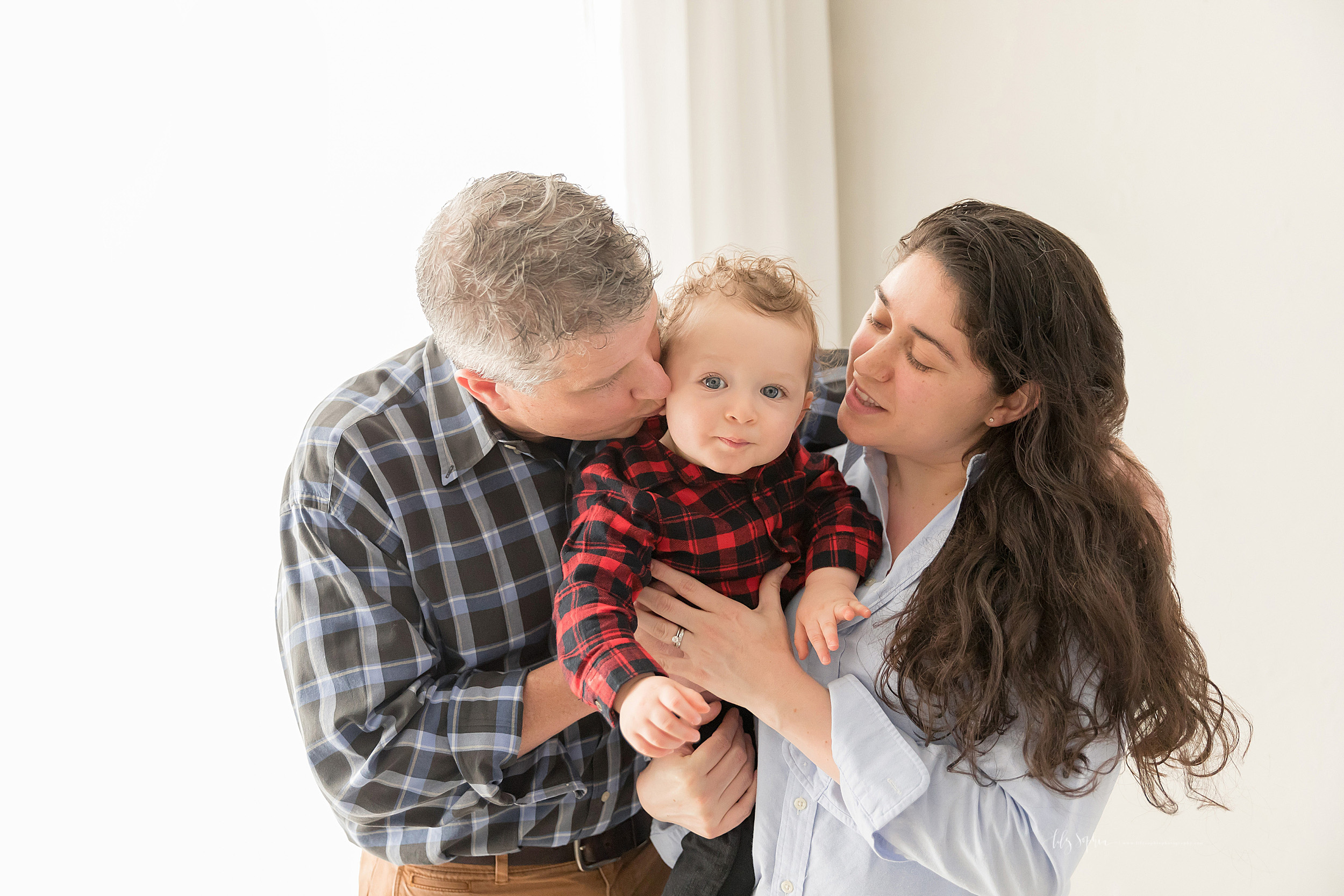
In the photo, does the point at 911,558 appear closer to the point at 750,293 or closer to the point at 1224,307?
the point at 750,293

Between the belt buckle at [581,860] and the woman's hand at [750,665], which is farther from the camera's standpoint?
the belt buckle at [581,860]

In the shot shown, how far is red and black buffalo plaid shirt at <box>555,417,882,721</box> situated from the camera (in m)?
1.19

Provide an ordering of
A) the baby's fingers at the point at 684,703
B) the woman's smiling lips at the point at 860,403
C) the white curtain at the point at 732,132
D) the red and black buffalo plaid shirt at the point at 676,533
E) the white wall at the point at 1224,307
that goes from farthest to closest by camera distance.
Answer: the white curtain at the point at 732,132, the white wall at the point at 1224,307, the woman's smiling lips at the point at 860,403, the red and black buffalo plaid shirt at the point at 676,533, the baby's fingers at the point at 684,703

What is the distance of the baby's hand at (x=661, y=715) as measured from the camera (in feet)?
3.42

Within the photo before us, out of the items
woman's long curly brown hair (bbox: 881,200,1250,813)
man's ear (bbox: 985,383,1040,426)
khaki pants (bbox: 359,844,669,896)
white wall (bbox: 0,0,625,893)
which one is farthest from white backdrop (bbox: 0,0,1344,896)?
man's ear (bbox: 985,383,1040,426)

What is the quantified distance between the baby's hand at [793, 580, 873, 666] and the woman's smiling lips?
29 cm

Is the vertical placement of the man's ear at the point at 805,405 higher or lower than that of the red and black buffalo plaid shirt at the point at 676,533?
higher

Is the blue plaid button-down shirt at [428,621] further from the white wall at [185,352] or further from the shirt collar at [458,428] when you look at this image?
the white wall at [185,352]

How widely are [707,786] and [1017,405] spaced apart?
0.77 metres

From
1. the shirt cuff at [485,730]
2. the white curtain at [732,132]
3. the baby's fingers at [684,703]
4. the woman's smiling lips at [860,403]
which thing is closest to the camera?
the baby's fingers at [684,703]

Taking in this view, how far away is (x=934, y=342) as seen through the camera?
52.6 inches

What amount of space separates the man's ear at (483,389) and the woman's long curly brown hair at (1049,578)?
70 cm

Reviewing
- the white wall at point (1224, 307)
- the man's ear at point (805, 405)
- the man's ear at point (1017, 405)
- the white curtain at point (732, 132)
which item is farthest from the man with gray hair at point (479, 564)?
the white wall at point (1224, 307)

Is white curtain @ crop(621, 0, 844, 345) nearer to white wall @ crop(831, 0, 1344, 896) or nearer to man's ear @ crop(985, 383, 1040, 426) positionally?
white wall @ crop(831, 0, 1344, 896)
